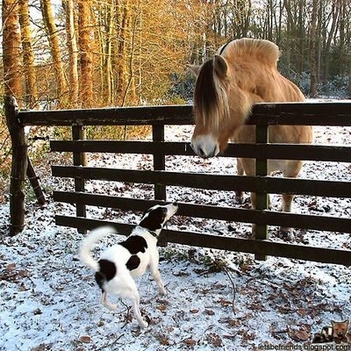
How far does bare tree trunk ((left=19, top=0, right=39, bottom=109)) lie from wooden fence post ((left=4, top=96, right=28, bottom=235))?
3545mm

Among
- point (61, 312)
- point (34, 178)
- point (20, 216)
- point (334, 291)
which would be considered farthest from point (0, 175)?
point (334, 291)

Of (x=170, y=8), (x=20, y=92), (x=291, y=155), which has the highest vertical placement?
(x=170, y=8)

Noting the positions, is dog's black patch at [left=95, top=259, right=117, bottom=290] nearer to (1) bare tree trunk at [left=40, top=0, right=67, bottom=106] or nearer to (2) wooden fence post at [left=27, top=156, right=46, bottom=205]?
(2) wooden fence post at [left=27, top=156, right=46, bottom=205]

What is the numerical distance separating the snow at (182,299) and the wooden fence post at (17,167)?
0.25 m

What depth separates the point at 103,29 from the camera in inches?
580

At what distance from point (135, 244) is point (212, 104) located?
1.38m

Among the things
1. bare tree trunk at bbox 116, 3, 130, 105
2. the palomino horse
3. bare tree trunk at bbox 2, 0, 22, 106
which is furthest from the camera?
bare tree trunk at bbox 116, 3, 130, 105

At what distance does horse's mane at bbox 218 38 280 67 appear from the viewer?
4.01 meters

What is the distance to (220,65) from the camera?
135 inches

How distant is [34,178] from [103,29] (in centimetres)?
1002

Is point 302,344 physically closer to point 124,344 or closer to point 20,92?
point 124,344

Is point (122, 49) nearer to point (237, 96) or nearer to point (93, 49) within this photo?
point (93, 49)

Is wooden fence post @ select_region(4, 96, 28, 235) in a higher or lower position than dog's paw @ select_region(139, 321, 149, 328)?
higher

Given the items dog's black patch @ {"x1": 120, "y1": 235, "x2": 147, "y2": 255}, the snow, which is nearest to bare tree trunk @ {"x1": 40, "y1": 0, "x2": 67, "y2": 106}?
the snow
